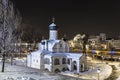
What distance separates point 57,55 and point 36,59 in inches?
185

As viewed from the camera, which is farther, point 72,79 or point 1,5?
point 1,5

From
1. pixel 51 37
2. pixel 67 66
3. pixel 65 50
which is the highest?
pixel 51 37

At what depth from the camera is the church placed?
37375 millimetres

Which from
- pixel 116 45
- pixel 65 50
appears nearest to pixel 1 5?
pixel 65 50

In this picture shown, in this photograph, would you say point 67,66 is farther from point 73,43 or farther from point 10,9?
point 73,43

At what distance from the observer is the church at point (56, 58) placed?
3738 cm

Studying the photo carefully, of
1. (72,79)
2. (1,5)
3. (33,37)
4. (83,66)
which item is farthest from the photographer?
(33,37)

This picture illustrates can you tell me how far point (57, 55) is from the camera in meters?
38.5

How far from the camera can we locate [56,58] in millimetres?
38250

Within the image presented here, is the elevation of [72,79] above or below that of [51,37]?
below

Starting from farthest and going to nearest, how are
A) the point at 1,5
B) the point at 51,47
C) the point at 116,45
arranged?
the point at 116,45 → the point at 51,47 → the point at 1,5

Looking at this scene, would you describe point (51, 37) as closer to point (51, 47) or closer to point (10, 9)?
point (51, 47)

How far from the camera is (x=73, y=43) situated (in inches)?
4500

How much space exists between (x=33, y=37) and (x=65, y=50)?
4807 cm
